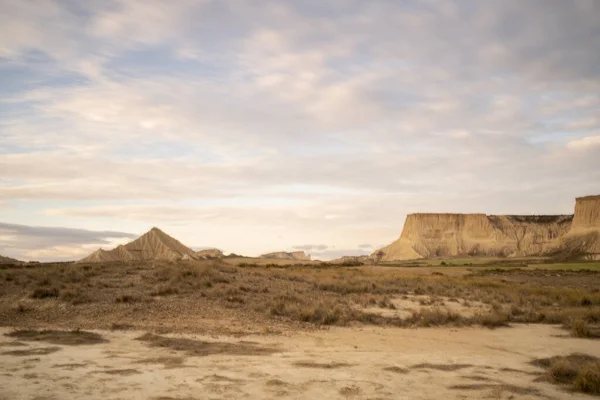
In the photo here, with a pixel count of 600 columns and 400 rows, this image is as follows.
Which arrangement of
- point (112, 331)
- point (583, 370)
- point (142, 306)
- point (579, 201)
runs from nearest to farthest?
point (583, 370)
point (112, 331)
point (142, 306)
point (579, 201)

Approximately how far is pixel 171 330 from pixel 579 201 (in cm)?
12391

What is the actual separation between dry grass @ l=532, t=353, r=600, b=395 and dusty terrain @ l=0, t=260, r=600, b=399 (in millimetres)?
30

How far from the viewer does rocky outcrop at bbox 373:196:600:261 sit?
129 metres

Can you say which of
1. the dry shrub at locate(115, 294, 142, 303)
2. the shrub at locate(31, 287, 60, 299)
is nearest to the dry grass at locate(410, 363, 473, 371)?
the dry shrub at locate(115, 294, 142, 303)

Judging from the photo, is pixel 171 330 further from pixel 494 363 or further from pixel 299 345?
pixel 494 363

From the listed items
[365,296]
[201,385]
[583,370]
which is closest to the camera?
[201,385]

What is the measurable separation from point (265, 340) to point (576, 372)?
6.84m

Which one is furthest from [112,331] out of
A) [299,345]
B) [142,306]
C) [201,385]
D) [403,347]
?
[403,347]

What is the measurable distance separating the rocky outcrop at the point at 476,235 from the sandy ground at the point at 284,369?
119558 mm

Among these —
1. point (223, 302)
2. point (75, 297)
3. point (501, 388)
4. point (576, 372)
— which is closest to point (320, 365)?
point (501, 388)

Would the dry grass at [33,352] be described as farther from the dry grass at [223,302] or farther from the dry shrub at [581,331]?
the dry shrub at [581,331]

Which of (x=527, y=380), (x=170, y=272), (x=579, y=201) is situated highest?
(x=579, y=201)

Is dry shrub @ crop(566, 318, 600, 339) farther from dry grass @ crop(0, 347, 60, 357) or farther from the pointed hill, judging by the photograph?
the pointed hill

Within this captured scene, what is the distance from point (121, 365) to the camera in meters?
8.91
